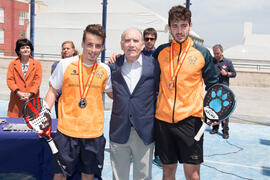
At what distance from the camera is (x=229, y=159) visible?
5.78 m

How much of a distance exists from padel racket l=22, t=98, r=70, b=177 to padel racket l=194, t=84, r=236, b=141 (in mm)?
1376

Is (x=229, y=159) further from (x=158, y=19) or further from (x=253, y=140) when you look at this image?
(x=158, y=19)

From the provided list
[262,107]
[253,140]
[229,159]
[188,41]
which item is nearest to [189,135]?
[188,41]

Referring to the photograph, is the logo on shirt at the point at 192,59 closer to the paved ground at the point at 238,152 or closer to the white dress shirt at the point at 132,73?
the white dress shirt at the point at 132,73

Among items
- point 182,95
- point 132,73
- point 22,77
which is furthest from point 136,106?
point 22,77

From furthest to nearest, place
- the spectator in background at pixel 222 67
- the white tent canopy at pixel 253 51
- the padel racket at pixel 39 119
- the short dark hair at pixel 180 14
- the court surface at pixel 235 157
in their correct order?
the white tent canopy at pixel 253 51, the spectator in background at pixel 222 67, the court surface at pixel 235 157, the short dark hair at pixel 180 14, the padel racket at pixel 39 119

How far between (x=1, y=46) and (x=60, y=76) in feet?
138

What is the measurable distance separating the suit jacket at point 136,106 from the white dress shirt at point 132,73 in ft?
0.15

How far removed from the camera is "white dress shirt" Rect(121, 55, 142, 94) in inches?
119

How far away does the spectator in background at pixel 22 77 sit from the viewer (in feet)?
16.6

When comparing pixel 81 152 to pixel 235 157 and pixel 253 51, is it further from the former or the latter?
pixel 253 51

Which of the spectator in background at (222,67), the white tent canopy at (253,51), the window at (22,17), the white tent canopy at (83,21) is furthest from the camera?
the white tent canopy at (253,51)

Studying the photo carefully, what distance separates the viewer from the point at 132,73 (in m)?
3.04

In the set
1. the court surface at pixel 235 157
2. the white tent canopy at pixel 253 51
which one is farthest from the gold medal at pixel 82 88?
the white tent canopy at pixel 253 51
